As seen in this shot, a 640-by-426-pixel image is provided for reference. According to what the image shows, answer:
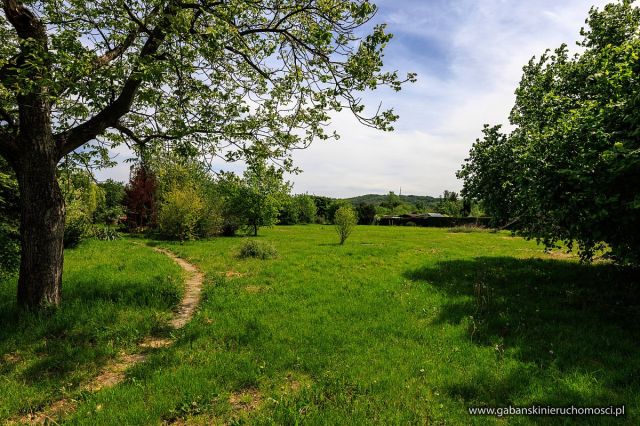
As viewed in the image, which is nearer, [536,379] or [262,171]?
[536,379]

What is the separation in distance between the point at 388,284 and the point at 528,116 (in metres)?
10.2

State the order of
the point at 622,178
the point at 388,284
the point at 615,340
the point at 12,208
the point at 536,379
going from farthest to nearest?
the point at 388,284, the point at 12,208, the point at 622,178, the point at 615,340, the point at 536,379

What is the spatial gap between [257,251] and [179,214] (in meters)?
12.9

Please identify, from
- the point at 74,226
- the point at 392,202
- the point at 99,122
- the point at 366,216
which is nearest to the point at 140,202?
the point at 74,226

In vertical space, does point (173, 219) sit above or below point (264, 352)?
above

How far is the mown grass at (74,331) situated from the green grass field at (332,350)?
3 centimetres

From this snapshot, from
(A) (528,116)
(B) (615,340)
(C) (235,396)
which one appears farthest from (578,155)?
(C) (235,396)

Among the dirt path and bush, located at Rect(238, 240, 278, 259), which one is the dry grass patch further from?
bush, located at Rect(238, 240, 278, 259)

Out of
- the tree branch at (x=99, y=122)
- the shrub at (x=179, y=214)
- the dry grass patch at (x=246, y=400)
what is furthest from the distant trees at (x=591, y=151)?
the shrub at (x=179, y=214)

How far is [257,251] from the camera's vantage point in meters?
18.5

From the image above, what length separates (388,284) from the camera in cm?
1169

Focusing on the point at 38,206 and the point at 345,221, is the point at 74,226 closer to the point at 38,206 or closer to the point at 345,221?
the point at 38,206

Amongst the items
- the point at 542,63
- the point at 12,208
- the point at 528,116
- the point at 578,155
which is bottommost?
the point at 12,208

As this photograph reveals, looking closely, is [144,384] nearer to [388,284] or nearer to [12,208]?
[388,284]
